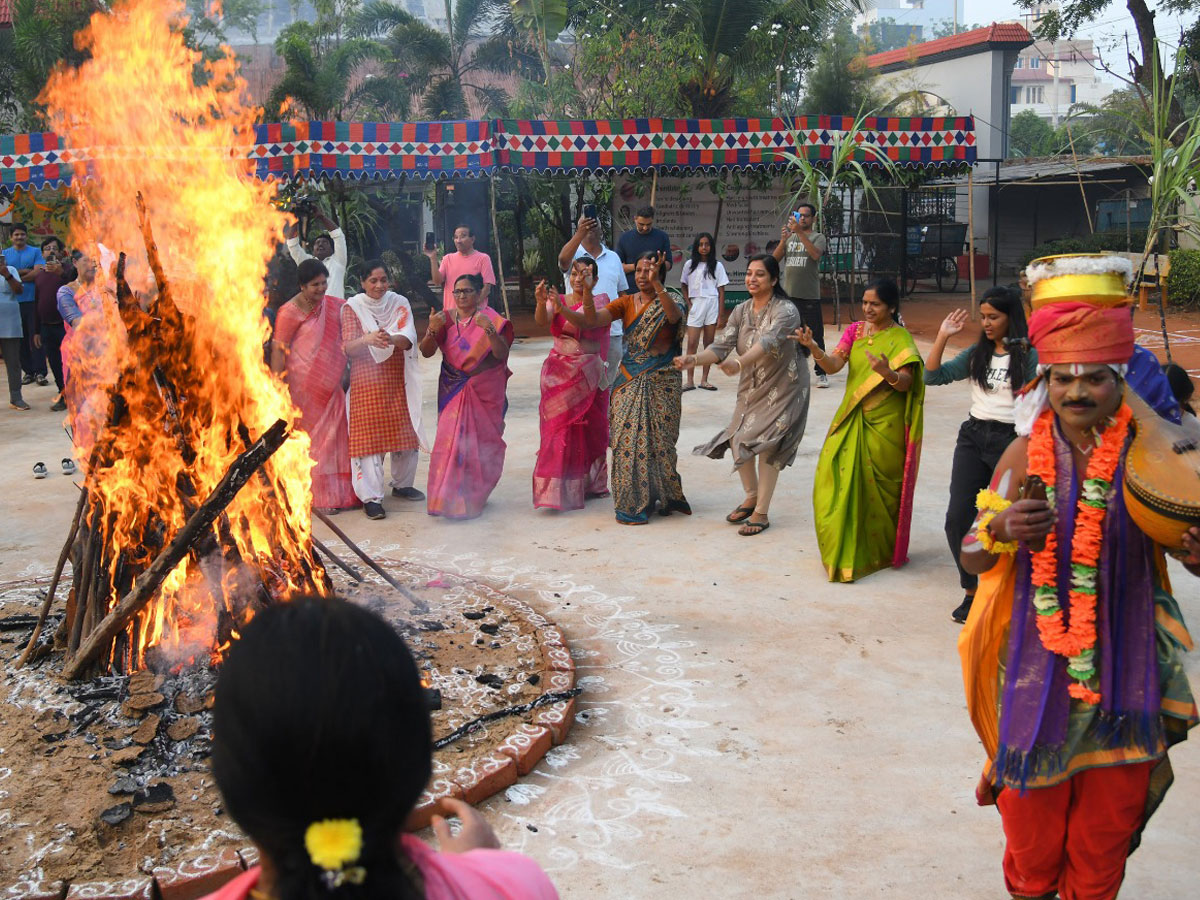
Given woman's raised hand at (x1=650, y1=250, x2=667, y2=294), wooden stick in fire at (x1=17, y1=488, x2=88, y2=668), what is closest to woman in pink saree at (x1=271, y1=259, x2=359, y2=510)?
woman's raised hand at (x1=650, y1=250, x2=667, y2=294)

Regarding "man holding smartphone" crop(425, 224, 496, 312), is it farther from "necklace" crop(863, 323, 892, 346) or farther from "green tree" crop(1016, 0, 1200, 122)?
"green tree" crop(1016, 0, 1200, 122)

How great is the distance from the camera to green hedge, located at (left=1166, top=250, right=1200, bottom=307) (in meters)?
19.8

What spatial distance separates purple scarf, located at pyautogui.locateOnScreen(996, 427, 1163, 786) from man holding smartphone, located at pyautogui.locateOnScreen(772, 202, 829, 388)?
9591 mm

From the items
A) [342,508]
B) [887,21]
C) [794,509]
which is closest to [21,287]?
[342,508]

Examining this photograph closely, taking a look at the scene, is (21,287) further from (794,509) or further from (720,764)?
(720,764)

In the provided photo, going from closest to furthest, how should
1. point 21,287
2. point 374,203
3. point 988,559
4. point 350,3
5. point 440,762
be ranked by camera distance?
point 988,559
point 440,762
point 21,287
point 374,203
point 350,3

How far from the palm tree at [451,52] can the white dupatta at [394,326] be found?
18.3 metres

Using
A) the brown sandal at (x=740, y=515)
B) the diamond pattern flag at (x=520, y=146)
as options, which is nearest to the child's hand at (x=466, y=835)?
the brown sandal at (x=740, y=515)

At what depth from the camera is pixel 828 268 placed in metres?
22.0

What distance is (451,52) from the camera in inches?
1037

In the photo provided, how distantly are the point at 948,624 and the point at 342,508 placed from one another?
14.5 feet

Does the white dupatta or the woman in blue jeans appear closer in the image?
the woman in blue jeans

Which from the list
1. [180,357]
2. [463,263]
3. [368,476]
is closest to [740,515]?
[368,476]

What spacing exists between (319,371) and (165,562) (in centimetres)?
334
